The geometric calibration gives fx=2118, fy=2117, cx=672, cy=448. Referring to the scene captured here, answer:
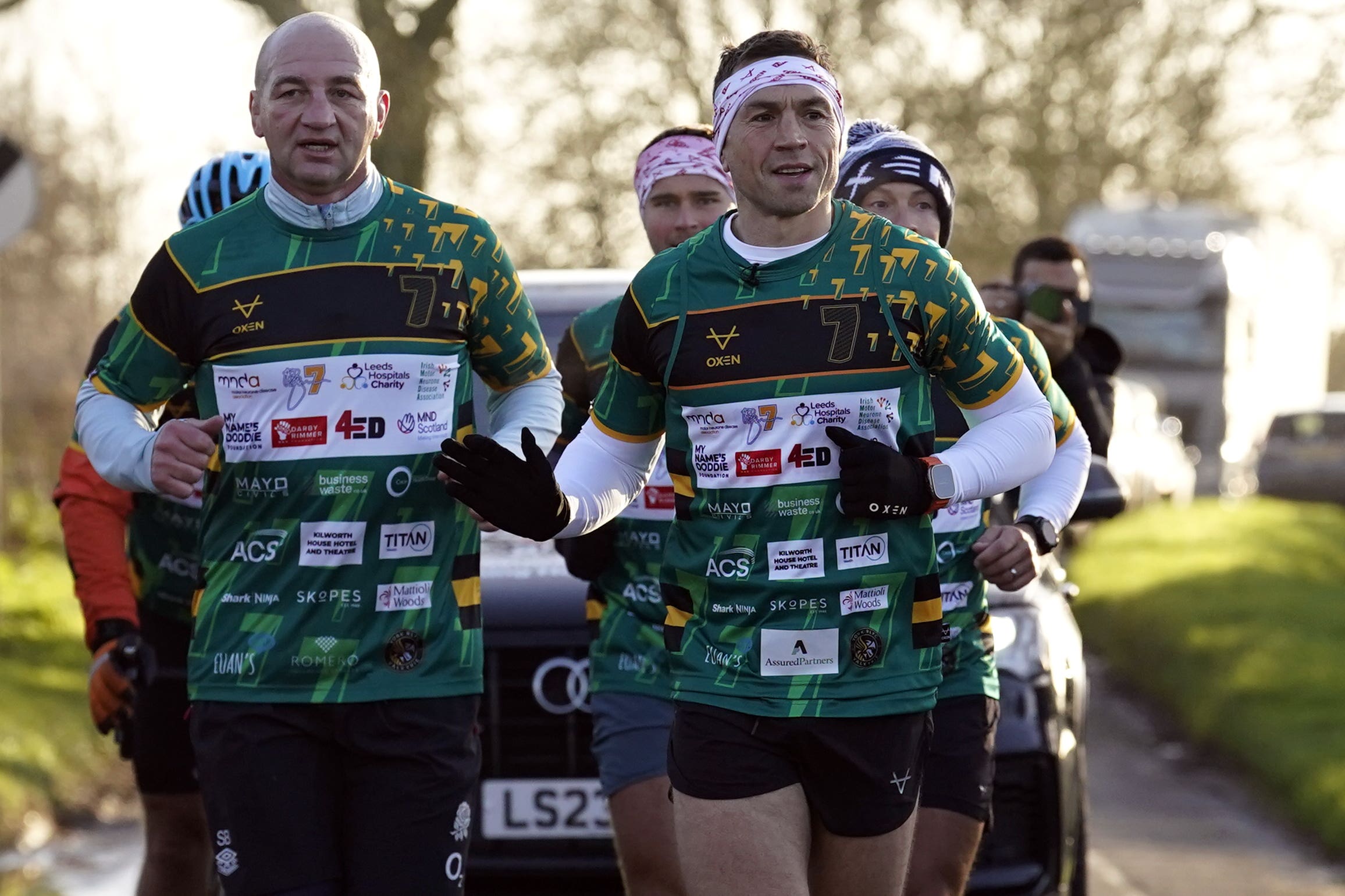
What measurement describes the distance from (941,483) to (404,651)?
1.07m

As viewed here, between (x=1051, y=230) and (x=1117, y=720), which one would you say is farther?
(x=1051, y=230)

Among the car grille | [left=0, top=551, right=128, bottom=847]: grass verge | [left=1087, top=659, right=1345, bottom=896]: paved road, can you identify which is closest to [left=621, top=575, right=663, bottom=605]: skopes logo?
the car grille

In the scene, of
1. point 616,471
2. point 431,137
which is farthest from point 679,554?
point 431,137

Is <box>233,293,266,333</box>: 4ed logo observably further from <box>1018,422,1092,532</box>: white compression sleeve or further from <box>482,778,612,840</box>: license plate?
<box>482,778,612,840</box>: license plate

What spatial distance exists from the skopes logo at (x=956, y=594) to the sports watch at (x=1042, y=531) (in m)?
0.26

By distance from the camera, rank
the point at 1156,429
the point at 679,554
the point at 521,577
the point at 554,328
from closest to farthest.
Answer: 1. the point at 679,554
2. the point at 521,577
3. the point at 554,328
4. the point at 1156,429

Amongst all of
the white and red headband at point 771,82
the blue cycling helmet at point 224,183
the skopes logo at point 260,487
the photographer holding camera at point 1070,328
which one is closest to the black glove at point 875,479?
the white and red headband at point 771,82

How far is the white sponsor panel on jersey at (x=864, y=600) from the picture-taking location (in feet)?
12.4

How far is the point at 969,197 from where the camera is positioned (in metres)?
36.1

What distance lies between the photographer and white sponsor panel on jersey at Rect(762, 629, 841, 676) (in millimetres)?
3768

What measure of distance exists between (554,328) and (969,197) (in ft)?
98.8

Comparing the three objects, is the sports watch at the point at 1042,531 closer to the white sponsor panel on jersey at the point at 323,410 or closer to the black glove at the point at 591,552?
the black glove at the point at 591,552

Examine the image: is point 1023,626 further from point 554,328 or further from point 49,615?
point 49,615

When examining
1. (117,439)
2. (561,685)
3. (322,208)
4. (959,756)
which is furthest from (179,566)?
(959,756)
